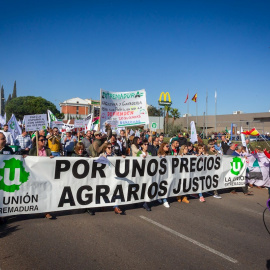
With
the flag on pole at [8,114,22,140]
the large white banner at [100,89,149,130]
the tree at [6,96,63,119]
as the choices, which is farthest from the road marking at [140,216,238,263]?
the tree at [6,96,63,119]

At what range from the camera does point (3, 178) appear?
504 centimetres

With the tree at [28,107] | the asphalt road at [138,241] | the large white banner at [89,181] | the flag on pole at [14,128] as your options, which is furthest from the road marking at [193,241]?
the tree at [28,107]

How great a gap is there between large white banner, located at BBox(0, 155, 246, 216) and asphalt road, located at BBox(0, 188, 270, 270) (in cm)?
37

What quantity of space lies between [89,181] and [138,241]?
193 centimetres

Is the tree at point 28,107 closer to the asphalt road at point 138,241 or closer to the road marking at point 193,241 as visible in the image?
the asphalt road at point 138,241

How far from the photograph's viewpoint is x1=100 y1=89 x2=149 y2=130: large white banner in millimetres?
10047

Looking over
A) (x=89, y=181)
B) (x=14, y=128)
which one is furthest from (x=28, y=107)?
(x=89, y=181)

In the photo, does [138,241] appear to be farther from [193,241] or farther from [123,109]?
[123,109]

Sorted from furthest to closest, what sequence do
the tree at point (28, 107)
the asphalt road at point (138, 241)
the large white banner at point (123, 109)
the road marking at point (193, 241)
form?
the tree at point (28, 107)
the large white banner at point (123, 109)
the road marking at point (193, 241)
the asphalt road at point (138, 241)

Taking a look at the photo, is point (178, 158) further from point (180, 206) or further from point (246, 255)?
point (246, 255)

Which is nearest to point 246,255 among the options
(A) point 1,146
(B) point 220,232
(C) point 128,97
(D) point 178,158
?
(B) point 220,232

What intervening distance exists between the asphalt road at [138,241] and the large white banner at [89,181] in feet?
1.22

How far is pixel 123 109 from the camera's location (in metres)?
10.3

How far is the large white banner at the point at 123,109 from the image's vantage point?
1005 cm
